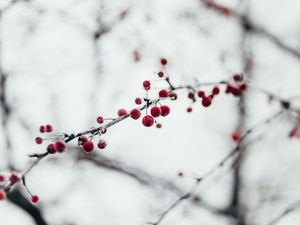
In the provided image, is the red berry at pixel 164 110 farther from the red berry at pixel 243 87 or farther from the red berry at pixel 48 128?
the red berry at pixel 243 87

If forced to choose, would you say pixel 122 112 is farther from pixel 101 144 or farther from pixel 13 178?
pixel 13 178

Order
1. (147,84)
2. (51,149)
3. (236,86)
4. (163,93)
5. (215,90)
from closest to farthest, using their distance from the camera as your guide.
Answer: (51,149) < (163,93) < (147,84) < (215,90) < (236,86)

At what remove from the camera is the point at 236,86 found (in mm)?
3656

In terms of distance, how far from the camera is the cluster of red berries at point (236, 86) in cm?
362

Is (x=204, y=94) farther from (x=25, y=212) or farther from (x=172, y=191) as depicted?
Answer: (x=172, y=191)

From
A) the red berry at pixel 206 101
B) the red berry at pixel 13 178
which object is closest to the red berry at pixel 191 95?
the red berry at pixel 206 101

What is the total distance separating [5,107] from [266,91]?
22.7ft

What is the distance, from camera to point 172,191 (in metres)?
8.88

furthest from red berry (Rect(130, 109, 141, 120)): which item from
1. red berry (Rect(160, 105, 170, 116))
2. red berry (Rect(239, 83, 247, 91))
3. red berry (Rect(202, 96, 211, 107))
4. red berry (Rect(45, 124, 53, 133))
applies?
red berry (Rect(239, 83, 247, 91))

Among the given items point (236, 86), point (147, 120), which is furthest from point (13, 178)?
point (236, 86)

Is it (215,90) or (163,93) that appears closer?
(163,93)

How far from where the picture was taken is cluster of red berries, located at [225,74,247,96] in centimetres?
362

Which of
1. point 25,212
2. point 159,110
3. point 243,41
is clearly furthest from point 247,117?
point 159,110

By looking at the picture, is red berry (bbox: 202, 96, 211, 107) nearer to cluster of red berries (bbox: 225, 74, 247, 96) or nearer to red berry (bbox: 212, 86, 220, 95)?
red berry (bbox: 212, 86, 220, 95)
